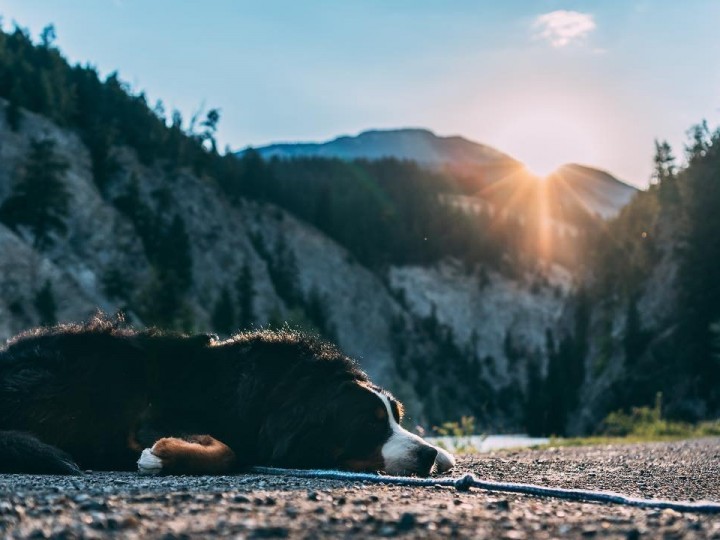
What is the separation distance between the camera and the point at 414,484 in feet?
18.5

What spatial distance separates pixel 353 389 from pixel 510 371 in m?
81.9

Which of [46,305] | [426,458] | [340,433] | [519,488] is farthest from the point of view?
[46,305]

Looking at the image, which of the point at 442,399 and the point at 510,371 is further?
the point at 510,371

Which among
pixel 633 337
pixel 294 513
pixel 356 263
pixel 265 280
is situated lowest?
pixel 294 513

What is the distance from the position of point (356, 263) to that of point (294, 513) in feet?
257

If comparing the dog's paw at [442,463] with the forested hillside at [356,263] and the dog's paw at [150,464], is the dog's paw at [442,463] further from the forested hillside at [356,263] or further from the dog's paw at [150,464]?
the forested hillside at [356,263]

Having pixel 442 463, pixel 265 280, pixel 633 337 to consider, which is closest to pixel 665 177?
pixel 633 337

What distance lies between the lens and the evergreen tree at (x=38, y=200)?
47844mm

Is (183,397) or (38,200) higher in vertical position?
(38,200)

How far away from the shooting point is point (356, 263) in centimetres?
8219

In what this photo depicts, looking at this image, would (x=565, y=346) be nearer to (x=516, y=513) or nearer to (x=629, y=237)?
(x=629, y=237)

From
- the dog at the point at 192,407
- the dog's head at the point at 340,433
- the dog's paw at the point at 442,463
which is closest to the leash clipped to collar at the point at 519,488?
the dog's head at the point at 340,433

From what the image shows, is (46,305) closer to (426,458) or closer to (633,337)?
(633,337)

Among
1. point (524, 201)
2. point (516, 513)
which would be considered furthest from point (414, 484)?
point (524, 201)
